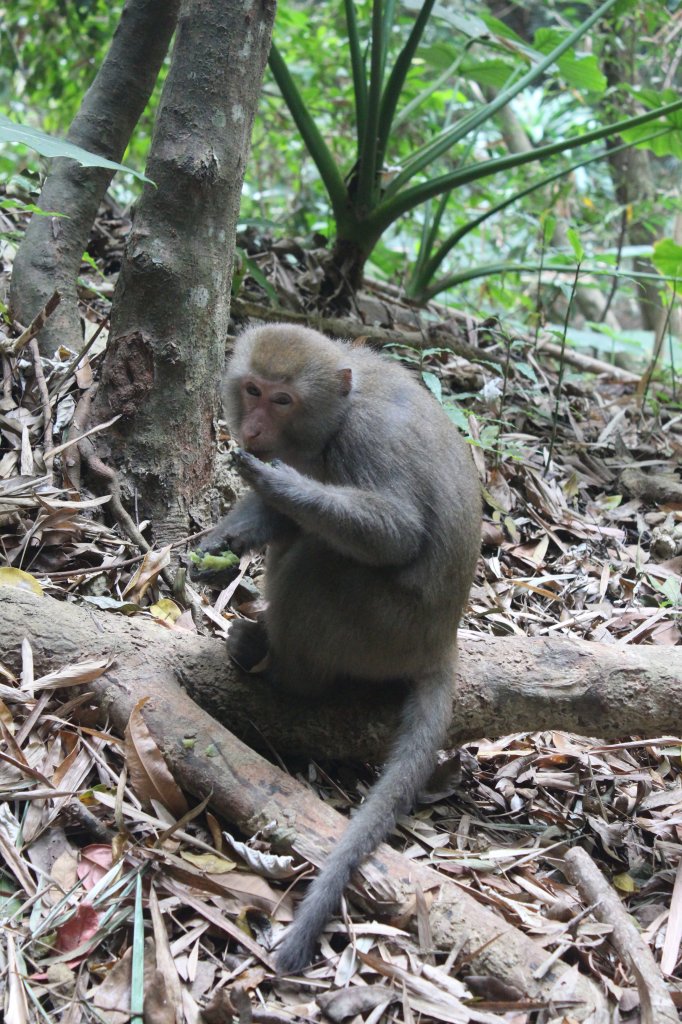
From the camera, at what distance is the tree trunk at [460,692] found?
335 cm

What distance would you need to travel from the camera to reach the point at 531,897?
3.13 metres

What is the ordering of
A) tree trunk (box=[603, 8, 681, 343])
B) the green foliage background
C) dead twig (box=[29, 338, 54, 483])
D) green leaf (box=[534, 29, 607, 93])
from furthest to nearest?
tree trunk (box=[603, 8, 681, 343]), the green foliage background, green leaf (box=[534, 29, 607, 93]), dead twig (box=[29, 338, 54, 483])

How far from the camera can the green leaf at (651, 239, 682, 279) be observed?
7098mm

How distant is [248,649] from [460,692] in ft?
2.92

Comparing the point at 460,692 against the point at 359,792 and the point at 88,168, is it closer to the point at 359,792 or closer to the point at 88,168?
the point at 359,792

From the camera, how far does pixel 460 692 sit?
3721mm

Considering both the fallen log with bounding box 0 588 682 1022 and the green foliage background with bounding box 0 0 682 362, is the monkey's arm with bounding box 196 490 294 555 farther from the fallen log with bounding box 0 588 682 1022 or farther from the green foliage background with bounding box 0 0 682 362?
the green foliage background with bounding box 0 0 682 362

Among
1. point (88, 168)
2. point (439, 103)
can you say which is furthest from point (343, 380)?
point (439, 103)

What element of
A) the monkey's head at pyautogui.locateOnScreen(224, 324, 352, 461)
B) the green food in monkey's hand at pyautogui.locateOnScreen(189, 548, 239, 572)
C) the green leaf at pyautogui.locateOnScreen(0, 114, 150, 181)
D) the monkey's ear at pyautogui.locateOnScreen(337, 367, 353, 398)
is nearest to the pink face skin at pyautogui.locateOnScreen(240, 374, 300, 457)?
the monkey's head at pyautogui.locateOnScreen(224, 324, 352, 461)

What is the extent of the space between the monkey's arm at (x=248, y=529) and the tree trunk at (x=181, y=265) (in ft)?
1.30

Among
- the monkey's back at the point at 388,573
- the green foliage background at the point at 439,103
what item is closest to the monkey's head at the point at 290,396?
the monkey's back at the point at 388,573

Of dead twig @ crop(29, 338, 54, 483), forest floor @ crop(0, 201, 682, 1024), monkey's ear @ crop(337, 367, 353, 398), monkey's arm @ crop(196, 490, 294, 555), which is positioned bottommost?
forest floor @ crop(0, 201, 682, 1024)

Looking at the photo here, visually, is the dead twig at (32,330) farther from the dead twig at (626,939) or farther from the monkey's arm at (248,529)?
the dead twig at (626,939)

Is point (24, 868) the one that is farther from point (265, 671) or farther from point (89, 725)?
point (265, 671)
